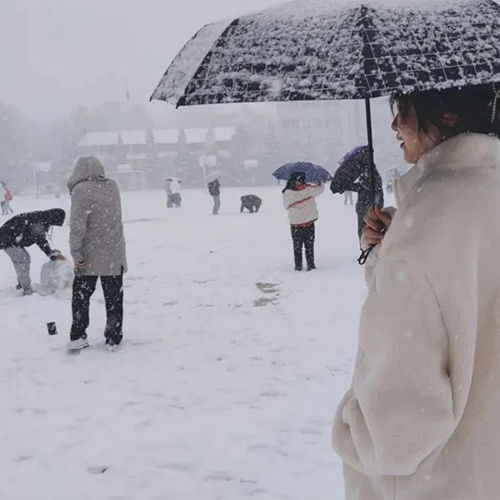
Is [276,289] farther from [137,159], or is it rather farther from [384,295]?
[137,159]

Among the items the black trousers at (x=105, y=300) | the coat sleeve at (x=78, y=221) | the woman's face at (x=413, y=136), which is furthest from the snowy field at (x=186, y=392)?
the woman's face at (x=413, y=136)

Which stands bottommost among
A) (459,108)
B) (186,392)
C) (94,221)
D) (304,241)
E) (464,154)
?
(186,392)

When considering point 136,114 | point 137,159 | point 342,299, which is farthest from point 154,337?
point 136,114

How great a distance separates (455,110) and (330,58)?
0.59m

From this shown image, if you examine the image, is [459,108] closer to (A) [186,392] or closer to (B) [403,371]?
(B) [403,371]

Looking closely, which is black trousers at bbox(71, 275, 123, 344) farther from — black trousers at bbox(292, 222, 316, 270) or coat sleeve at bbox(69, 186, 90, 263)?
black trousers at bbox(292, 222, 316, 270)

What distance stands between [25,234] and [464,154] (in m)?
8.62

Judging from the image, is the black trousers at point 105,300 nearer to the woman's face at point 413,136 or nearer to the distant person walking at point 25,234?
the distant person walking at point 25,234

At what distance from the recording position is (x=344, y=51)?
6.12ft

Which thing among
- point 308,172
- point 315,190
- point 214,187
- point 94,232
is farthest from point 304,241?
point 214,187

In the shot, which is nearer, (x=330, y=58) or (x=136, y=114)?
(x=330, y=58)

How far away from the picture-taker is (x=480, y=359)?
1.33m

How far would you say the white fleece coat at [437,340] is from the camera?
123 centimetres

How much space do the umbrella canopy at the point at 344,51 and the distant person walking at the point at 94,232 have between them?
13.1 ft
